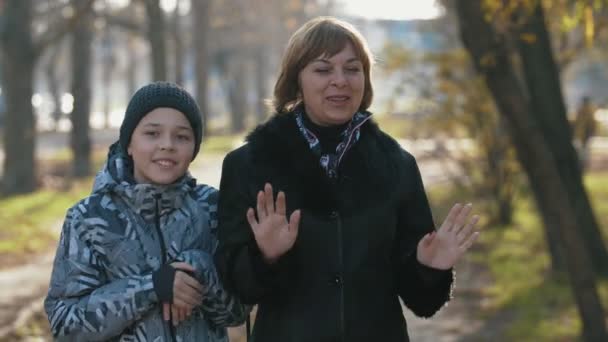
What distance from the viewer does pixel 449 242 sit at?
128 inches

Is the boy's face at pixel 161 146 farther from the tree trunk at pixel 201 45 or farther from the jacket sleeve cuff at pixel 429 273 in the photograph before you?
the tree trunk at pixel 201 45

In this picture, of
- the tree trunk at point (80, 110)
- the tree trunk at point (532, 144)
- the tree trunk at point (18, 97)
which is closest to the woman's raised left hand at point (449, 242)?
the tree trunk at point (532, 144)

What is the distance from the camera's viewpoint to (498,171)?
46.5 feet

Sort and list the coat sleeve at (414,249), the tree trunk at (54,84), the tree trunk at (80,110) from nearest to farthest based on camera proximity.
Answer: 1. the coat sleeve at (414,249)
2. the tree trunk at (80,110)
3. the tree trunk at (54,84)

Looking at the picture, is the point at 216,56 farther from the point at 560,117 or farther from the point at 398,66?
the point at 560,117

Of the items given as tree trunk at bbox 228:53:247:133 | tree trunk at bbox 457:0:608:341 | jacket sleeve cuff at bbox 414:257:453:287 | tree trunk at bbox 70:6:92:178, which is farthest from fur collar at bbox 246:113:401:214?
tree trunk at bbox 228:53:247:133

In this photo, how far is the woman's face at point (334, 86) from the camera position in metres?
3.32

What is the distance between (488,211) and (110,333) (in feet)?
40.7

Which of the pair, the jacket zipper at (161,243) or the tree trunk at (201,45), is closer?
the jacket zipper at (161,243)

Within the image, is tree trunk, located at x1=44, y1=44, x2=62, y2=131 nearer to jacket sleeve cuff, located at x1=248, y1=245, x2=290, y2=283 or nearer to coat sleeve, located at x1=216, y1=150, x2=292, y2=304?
coat sleeve, located at x1=216, y1=150, x2=292, y2=304

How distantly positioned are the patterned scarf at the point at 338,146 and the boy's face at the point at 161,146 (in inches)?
14.9

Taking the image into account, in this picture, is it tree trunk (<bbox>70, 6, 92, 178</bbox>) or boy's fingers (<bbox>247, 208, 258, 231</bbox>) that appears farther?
tree trunk (<bbox>70, 6, 92, 178</bbox>)

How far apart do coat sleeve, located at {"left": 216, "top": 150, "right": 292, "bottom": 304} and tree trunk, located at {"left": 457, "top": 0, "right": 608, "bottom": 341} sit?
148 inches

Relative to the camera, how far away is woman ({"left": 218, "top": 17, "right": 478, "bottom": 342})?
126 inches
